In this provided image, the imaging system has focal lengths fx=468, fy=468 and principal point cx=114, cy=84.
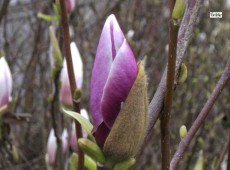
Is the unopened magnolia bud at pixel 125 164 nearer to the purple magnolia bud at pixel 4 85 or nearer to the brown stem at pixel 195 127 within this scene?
the brown stem at pixel 195 127

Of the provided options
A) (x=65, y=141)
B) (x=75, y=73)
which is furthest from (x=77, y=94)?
(x=65, y=141)

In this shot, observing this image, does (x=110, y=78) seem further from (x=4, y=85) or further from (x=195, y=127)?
(x=4, y=85)

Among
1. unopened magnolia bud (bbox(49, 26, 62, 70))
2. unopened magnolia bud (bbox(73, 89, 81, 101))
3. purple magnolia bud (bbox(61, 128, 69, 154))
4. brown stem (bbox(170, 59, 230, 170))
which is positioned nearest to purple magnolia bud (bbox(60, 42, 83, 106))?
unopened magnolia bud (bbox(49, 26, 62, 70))

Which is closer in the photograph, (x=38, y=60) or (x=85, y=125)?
(x=85, y=125)

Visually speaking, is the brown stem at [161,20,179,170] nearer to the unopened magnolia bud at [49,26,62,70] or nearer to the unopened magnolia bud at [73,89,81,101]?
the unopened magnolia bud at [73,89,81,101]

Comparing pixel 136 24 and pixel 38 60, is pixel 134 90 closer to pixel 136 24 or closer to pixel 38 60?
pixel 38 60

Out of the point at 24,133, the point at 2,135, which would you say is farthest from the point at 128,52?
the point at 24,133

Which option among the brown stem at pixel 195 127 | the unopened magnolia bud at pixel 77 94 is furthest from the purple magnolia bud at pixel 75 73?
the brown stem at pixel 195 127
